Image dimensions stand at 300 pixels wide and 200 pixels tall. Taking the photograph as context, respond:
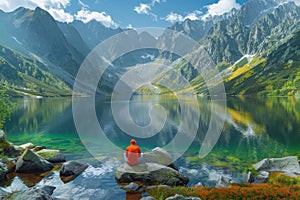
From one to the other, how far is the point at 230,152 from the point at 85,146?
930 inches

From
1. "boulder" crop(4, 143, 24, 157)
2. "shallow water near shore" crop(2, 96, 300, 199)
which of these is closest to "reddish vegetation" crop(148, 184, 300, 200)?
"shallow water near shore" crop(2, 96, 300, 199)

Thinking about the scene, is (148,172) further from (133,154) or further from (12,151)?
(12,151)

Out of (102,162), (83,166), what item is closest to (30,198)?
(83,166)

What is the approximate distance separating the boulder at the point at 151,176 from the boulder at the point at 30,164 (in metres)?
8.27

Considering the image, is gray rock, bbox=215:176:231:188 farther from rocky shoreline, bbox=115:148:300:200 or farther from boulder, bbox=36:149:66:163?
boulder, bbox=36:149:66:163

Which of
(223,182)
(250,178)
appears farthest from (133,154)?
(250,178)

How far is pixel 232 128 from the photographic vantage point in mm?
57812

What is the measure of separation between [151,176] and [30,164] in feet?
40.1

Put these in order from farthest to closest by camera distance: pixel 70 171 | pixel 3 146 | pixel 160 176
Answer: pixel 3 146, pixel 70 171, pixel 160 176

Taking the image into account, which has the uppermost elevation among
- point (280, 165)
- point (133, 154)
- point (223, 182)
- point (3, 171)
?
point (133, 154)

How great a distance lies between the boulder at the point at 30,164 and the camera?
23766 millimetres

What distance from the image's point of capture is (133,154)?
878 inches

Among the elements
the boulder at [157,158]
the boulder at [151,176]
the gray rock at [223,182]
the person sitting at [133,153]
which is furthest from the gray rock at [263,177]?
the person sitting at [133,153]

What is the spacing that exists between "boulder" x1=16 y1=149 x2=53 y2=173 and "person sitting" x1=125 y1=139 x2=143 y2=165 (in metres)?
9.20
